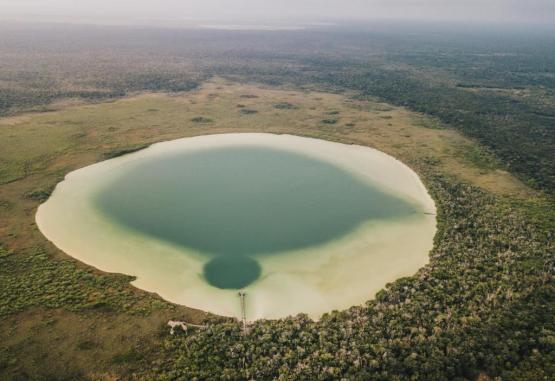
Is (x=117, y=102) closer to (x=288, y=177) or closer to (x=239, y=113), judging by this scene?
(x=239, y=113)

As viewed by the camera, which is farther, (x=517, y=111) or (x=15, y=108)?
(x=517, y=111)

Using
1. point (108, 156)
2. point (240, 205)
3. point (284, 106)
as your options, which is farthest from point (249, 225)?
point (284, 106)

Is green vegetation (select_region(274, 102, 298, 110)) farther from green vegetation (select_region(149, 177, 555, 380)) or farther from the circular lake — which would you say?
green vegetation (select_region(149, 177, 555, 380))

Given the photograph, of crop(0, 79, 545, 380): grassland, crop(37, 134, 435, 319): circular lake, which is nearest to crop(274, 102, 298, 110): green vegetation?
crop(0, 79, 545, 380): grassland

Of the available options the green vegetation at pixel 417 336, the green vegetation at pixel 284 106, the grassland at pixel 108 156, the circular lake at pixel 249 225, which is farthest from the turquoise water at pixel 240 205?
the green vegetation at pixel 284 106

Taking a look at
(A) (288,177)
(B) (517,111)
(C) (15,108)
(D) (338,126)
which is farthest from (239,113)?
(B) (517,111)
